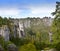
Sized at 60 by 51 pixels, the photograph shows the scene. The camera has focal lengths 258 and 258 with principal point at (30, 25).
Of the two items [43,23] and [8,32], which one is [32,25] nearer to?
[43,23]

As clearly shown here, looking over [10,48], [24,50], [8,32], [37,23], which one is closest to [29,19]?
[37,23]

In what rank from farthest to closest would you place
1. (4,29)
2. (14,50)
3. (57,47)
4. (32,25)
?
(32,25) < (4,29) < (57,47) < (14,50)

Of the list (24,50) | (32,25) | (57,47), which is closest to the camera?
(57,47)

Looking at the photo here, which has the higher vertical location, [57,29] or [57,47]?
[57,29]

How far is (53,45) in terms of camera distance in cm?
2025

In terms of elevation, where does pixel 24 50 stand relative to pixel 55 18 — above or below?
below

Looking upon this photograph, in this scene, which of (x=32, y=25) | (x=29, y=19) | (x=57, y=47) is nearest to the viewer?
(x=57, y=47)

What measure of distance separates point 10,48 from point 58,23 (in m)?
9.29

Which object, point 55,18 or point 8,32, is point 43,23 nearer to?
point 8,32

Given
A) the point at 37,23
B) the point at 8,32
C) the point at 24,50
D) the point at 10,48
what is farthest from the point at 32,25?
the point at 10,48

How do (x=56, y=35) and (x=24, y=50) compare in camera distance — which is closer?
(x=56, y=35)

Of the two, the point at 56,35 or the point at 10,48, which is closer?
the point at 10,48

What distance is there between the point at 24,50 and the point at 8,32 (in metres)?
47.1

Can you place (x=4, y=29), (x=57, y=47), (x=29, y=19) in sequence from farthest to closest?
(x=29, y=19), (x=4, y=29), (x=57, y=47)
